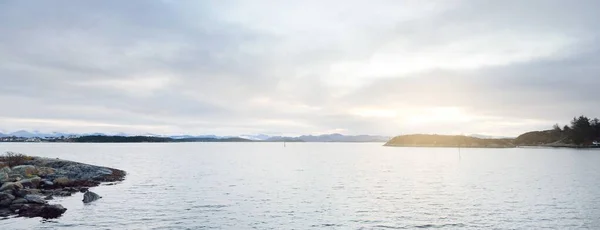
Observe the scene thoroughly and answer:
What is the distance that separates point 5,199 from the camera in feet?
144

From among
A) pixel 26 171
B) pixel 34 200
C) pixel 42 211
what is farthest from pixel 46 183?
pixel 42 211

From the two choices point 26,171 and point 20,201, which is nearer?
point 20,201

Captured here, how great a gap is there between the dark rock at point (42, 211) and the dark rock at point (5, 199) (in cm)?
252

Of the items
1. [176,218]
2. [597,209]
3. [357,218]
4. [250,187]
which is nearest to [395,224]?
[357,218]

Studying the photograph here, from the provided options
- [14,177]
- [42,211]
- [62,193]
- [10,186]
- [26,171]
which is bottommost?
[42,211]

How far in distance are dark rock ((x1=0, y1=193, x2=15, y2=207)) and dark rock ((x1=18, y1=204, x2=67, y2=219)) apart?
99.3 inches

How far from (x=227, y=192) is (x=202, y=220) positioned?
2032 cm

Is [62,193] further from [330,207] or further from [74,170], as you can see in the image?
[330,207]

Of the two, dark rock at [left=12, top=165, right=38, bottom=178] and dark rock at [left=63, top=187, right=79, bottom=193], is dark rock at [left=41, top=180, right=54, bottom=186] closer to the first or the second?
dark rock at [left=63, top=187, right=79, bottom=193]

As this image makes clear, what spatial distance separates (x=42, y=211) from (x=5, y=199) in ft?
24.0

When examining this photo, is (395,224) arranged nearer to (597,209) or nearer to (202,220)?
(202,220)

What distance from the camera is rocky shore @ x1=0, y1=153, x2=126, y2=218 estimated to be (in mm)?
41062

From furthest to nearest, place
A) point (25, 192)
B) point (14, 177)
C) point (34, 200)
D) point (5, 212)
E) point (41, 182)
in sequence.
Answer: point (41, 182) < point (14, 177) < point (25, 192) < point (34, 200) < point (5, 212)

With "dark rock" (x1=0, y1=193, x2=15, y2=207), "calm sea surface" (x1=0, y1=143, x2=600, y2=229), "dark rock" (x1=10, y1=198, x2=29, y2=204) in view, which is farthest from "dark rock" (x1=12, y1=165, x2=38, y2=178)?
"dark rock" (x1=10, y1=198, x2=29, y2=204)
